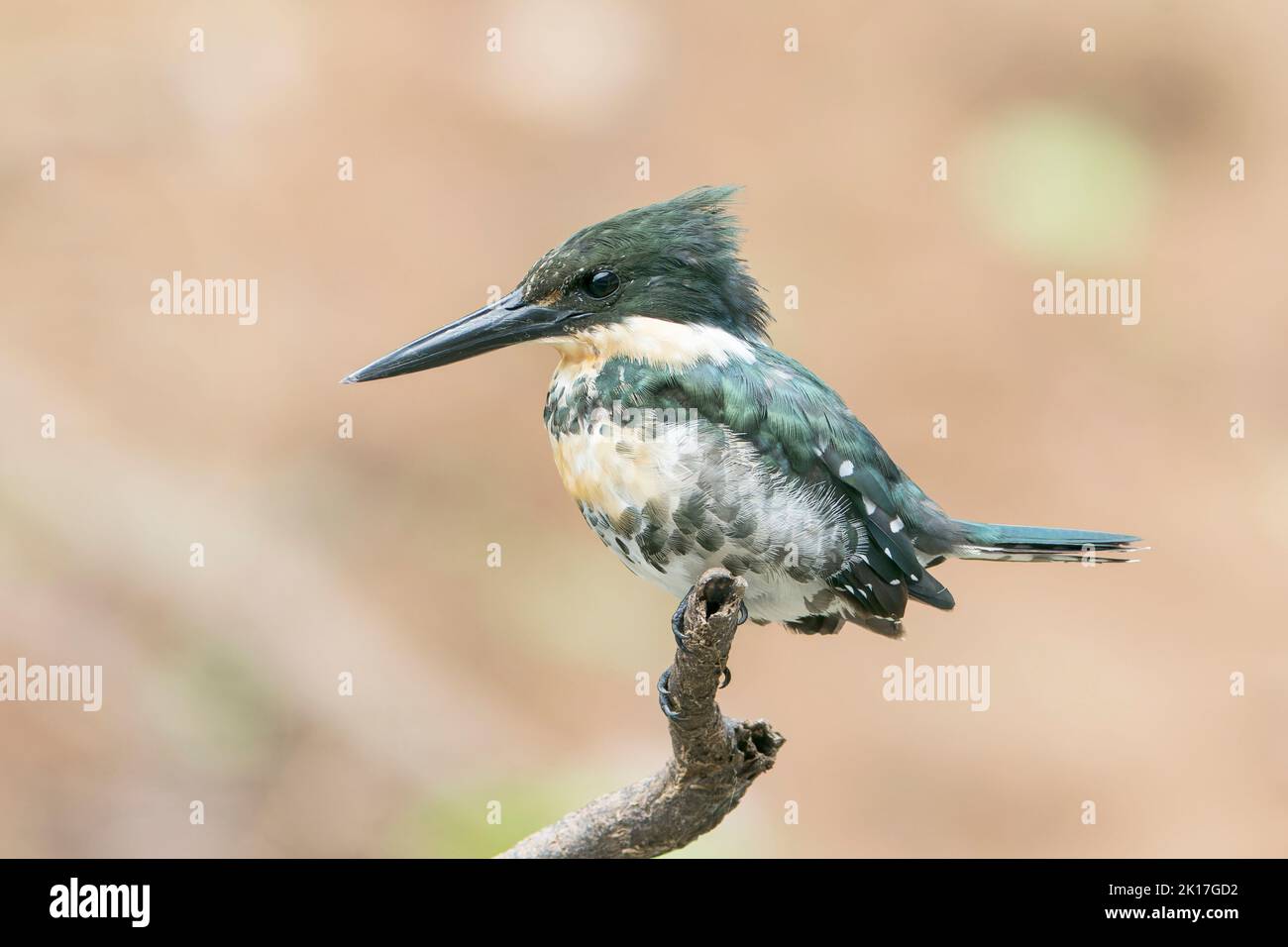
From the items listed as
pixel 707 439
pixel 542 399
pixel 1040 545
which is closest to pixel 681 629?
pixel 707 439

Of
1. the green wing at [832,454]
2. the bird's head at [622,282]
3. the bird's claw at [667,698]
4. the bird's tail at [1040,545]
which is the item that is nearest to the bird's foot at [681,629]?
the bird's claw at [667,698]

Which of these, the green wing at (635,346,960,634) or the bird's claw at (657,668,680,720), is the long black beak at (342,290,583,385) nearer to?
the green wing at (635,346,960,634)

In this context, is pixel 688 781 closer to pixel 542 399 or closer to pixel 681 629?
pixel 681 629

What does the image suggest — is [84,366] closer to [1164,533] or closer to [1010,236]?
[1010,236]

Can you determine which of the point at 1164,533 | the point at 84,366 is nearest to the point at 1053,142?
the point at 1164,533

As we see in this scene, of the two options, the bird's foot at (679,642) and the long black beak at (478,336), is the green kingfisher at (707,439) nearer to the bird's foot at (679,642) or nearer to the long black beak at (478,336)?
the long black beak at (478,336)

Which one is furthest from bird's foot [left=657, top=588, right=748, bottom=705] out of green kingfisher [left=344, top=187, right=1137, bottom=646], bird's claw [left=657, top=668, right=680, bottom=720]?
green kingfisher [left=344, top=187, right=1137, bottom=646]
